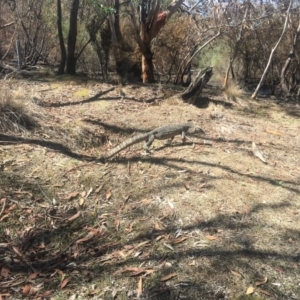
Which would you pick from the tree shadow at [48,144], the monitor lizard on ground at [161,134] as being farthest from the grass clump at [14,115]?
the monitor lizard on ground at [161,134]

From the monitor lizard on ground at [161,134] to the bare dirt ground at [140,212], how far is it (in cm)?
15

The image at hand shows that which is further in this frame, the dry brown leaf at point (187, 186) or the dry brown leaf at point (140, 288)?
the dry brown leaf at point (187, 186)

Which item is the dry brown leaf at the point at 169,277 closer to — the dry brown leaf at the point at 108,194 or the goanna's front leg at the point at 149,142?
the dry brown leaf at the point at 108,194

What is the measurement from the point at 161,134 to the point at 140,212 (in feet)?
6.71

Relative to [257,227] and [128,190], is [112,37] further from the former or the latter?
[257,227]

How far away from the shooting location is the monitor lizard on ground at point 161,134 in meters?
5.73

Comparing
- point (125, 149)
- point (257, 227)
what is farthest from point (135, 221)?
point (125, 149)

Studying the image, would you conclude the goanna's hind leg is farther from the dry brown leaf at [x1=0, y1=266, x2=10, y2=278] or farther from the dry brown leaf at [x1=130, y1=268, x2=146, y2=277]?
the dry brown leaf at [x1=0, y1=266, x2=10, y2=278]

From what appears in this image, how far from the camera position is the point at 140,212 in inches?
176

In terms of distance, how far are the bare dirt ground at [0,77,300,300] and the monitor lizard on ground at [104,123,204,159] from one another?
0.50 ft

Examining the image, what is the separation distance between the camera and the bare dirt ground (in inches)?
137

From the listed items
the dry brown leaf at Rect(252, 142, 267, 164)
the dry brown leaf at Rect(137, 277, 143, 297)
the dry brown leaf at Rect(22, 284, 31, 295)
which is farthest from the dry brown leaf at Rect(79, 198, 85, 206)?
the dry brown leaf at Rect(252, 142, 267, 164)

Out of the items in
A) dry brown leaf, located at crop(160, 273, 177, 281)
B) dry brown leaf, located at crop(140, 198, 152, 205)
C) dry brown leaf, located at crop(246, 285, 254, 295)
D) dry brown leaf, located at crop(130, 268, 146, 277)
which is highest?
dry brown leaf, located at crop(140, 198, 152, 205)

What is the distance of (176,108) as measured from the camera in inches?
315
